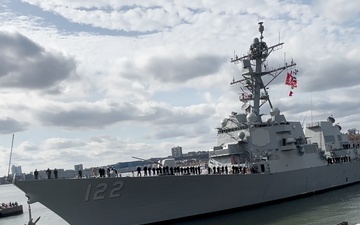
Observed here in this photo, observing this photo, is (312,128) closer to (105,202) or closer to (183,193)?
(183,193)

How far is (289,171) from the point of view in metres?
25.7

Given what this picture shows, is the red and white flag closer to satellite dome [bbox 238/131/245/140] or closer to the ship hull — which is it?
satellite dome [bbox 238/131/245/140]

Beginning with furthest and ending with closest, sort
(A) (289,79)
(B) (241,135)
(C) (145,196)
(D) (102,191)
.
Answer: (A) (289,79) < (B) (241,135) < (C) (145,196) < (D) (102,191)

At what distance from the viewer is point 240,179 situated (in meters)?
22.8

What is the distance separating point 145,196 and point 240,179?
5.50 m

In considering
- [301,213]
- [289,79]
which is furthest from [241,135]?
[289,79]

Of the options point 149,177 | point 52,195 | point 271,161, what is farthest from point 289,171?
point 52,195

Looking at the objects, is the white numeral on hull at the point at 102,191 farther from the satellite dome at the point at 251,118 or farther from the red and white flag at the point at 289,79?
the red and white flag at the point at 289,79

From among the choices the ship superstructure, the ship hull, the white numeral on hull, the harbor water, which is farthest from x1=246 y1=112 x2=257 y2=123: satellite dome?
the white numeral on hull

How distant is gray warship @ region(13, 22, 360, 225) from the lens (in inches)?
754

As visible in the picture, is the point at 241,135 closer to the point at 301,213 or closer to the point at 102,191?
the point at 301,213

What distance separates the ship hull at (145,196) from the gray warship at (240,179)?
4 centimetres

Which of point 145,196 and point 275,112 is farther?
point 275,112

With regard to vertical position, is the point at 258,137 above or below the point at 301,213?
above
